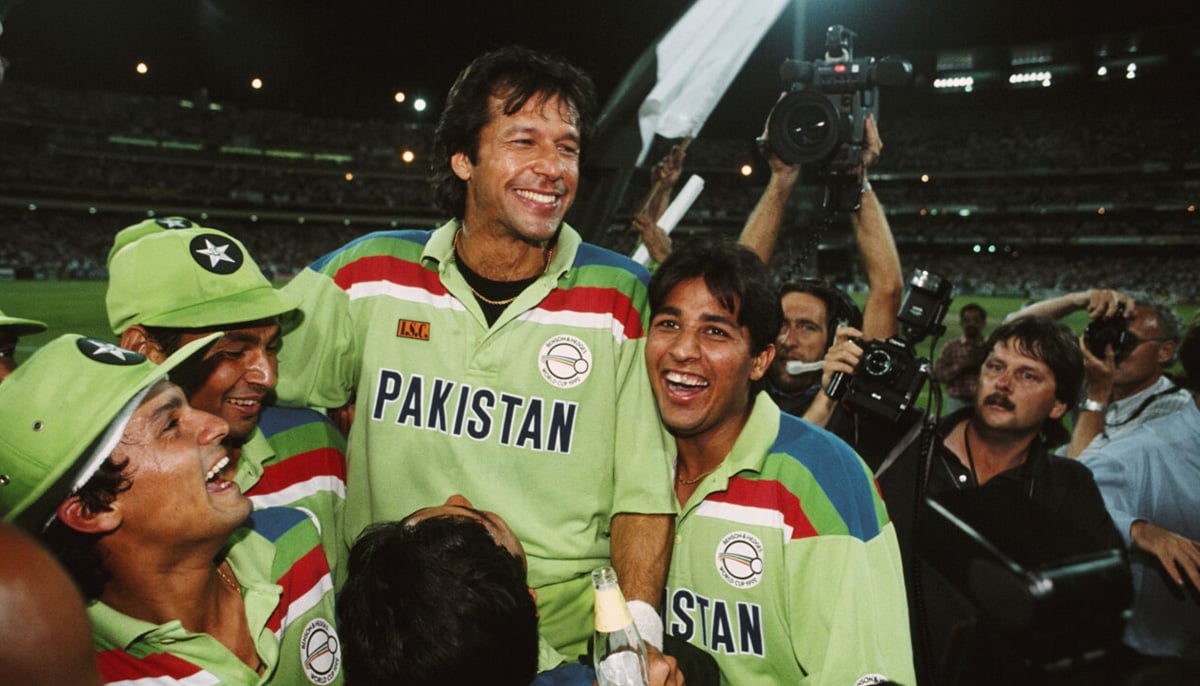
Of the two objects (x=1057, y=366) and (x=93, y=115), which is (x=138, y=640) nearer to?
(x=1057, y=366)

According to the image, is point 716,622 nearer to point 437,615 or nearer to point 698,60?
point 437,615

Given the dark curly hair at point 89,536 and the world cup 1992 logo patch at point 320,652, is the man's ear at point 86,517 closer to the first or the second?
the dark curly hair at point 89,536

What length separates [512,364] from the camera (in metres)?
2.61

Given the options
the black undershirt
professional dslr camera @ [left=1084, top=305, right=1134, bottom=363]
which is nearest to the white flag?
the black undershirt

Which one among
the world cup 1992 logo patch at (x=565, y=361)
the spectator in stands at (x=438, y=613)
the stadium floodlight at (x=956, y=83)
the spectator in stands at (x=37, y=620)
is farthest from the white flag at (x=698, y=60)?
the stadium floodlight at (x=956, y=83)

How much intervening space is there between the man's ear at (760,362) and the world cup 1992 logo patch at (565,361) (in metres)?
0.59

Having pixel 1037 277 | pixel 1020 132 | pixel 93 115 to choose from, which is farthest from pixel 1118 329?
pixel 93 115

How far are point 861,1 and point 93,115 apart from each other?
45181 mm

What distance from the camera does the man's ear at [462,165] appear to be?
288 cm

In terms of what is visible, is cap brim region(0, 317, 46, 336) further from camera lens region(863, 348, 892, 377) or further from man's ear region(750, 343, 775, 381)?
camera lens region(863, 348, 892, 377)

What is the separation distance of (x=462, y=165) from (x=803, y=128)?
1.78m

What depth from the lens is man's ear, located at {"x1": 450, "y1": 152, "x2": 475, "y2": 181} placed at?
9.46ft

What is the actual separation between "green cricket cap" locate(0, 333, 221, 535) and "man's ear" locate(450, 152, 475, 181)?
4.74 feet

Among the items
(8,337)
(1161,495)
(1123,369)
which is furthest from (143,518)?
(1123,369)
